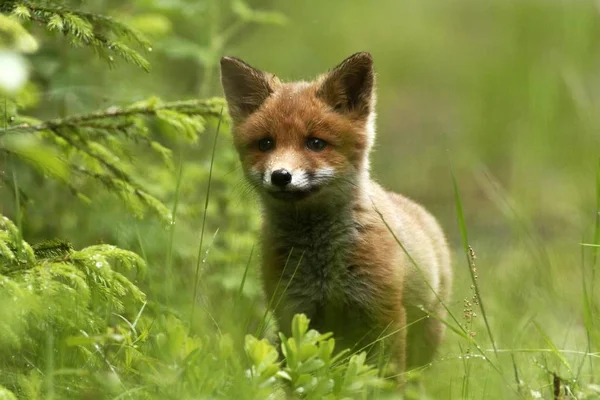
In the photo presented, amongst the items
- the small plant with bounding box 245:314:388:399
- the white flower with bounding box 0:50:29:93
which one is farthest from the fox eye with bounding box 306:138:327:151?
the white flower with bounding box 0:50:29:93

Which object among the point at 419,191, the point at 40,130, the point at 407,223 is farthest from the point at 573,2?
the point at 40,130

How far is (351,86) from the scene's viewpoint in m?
5.03

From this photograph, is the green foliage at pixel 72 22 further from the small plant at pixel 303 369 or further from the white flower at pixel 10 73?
the white flower at pixel 10 73

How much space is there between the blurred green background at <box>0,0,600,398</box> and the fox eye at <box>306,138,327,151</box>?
673 mm

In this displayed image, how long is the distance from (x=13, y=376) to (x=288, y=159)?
182 centimetres

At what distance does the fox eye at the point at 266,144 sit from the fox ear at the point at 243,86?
372mm

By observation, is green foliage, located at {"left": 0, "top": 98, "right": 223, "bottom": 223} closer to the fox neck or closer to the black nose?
the black nose

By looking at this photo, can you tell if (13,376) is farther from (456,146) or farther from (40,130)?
(456,146)

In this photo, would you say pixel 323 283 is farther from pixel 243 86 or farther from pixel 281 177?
pixel 243 86

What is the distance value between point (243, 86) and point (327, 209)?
963 mm

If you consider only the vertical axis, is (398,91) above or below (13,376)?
above

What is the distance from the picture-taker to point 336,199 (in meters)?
4.85

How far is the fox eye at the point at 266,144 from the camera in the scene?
478 centimetres

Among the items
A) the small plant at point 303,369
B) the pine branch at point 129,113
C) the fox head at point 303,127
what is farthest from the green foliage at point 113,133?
the small plant at point 303,369
